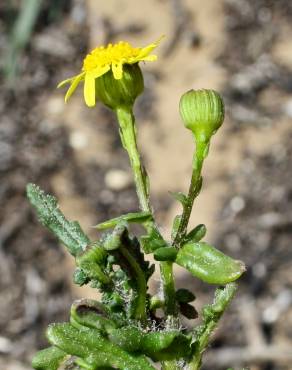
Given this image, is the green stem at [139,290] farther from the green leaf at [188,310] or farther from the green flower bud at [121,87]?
the green flower bud at [121,87]

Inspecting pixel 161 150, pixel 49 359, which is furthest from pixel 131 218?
pixel 161 150

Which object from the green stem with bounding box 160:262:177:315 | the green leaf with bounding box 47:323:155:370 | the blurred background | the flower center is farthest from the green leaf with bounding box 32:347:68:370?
the blurred background

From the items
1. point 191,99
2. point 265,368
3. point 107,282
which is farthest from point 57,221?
point 265,368

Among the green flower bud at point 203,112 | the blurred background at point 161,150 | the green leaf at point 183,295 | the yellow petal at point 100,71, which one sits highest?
the blurred background at point 161,150

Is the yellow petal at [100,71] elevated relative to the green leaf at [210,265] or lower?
elevated

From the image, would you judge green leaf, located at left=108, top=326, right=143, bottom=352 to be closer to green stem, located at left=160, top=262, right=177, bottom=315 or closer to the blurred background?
green stem, located at left=160, top=262, right=177, bottom=315

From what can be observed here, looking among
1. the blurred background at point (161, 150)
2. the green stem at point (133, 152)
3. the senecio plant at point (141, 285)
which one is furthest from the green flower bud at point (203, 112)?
the blurred background at point (161, 150)

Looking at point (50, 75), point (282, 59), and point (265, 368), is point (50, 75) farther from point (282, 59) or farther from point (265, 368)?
point (265, 368)
